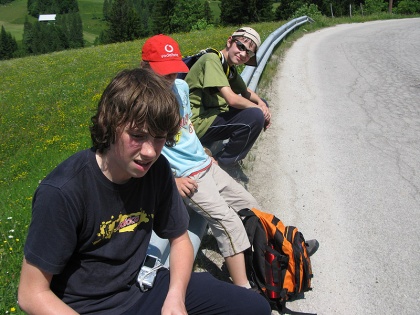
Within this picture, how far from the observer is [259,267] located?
10.7ft

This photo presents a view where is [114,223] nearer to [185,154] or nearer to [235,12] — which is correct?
[185,154]

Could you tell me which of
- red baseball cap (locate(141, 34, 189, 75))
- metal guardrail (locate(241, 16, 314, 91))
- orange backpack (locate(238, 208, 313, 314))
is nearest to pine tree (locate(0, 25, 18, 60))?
metal guardrail (locate(241, 16, 314, 91))

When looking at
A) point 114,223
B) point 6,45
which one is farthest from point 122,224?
point 6,45

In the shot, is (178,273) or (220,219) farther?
(220,219)

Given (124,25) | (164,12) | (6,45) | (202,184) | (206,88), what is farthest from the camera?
(6,45)

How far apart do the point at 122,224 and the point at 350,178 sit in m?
3.57

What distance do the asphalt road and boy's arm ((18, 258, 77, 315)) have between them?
1915mm

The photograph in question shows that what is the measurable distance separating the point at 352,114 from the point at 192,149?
4519 millimetres

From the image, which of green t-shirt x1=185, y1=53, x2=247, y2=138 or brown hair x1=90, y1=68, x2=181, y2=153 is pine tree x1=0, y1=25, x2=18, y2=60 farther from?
brown hair x1=90, y1=68, x2=181, y2=153

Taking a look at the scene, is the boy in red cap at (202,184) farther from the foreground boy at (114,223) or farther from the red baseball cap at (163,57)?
the foreground boy at (114,223)

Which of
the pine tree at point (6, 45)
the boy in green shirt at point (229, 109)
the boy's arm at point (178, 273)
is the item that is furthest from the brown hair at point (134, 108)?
the pine tree at point (6, 45)

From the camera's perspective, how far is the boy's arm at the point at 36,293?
1.83 meters

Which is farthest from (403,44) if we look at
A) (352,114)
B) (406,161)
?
(406,161)

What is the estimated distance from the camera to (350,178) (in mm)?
5062
